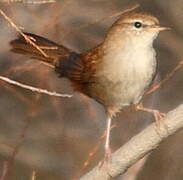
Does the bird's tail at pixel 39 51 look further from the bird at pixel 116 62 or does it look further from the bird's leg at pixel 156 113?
the bird's leg at pixel 156 113

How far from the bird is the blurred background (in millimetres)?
1192

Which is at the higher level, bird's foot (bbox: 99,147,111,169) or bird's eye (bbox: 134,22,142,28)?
bird's eye (bbox: 134,22,142,28)

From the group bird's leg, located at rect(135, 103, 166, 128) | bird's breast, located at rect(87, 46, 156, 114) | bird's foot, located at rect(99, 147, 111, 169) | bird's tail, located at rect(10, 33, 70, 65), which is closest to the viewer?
bird's leg, located at rect(135, 103, 166, 128)

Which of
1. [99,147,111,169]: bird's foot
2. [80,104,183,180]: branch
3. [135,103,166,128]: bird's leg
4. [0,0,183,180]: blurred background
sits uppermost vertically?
[80,104,183,180]: branch

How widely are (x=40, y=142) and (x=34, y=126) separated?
19 cm

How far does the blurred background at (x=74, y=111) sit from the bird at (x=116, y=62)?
3.91ft

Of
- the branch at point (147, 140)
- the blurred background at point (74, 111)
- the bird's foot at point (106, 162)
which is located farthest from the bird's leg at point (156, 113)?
the blurred background at point (74, 111)

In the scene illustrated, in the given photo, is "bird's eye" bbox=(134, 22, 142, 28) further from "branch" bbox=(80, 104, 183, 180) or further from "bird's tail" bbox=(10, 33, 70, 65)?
"branch" bbox=(80, 104, 183, 180)

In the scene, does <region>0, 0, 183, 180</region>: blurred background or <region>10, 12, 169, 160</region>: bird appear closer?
<region>10, 12, 169, 160</region>: bird

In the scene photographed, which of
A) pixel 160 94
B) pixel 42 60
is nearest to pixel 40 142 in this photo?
pixel 160 94

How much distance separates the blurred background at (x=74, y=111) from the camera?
725 cm

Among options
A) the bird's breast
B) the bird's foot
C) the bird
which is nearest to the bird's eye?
the bird

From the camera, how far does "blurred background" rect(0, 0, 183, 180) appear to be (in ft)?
23.8

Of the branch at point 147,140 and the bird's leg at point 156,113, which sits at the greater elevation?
the branch at point 147,140
